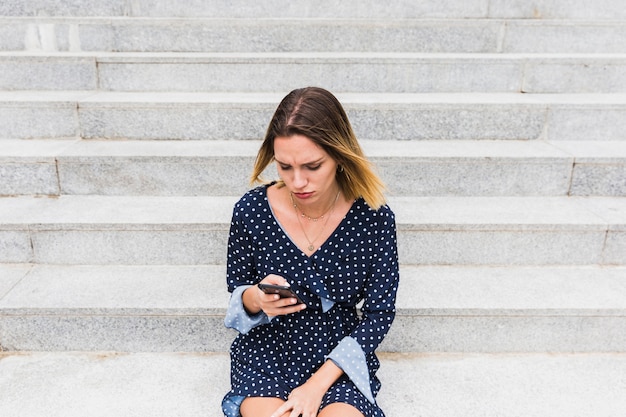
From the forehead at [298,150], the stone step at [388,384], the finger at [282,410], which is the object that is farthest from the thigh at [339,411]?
the forehead at [298,150]

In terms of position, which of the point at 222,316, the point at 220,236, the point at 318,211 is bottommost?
the point at 222,316

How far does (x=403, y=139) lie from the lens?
3.34m

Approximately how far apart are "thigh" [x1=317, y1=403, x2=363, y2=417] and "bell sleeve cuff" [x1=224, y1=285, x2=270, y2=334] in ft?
1.29

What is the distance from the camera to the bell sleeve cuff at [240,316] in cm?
→ 188

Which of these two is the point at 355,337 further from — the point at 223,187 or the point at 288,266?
the point at 223,187

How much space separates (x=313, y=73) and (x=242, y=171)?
107cm

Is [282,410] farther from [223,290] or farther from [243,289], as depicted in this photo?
[223,290]

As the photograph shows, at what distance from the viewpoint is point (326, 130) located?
165 cm

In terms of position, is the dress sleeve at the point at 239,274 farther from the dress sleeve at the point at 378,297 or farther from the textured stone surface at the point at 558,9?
the textured stone surface at the point at 558,9

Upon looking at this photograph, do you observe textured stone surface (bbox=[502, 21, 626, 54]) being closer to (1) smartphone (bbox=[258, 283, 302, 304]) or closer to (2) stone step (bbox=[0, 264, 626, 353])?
(2) stone step (bbox=[0, 264, 626, 353])

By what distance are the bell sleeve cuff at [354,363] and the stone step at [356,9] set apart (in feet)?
10.5

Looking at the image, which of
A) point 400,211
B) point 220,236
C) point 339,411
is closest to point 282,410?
point 339,411

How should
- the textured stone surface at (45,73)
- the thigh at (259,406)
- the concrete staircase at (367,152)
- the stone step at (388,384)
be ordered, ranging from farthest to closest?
the textured stone surface at (45,73) → the concrete staircase at (367,152) → the stone step at (388,384) → the thigh at (259,406)

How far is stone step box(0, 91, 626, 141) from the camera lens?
3240mm
